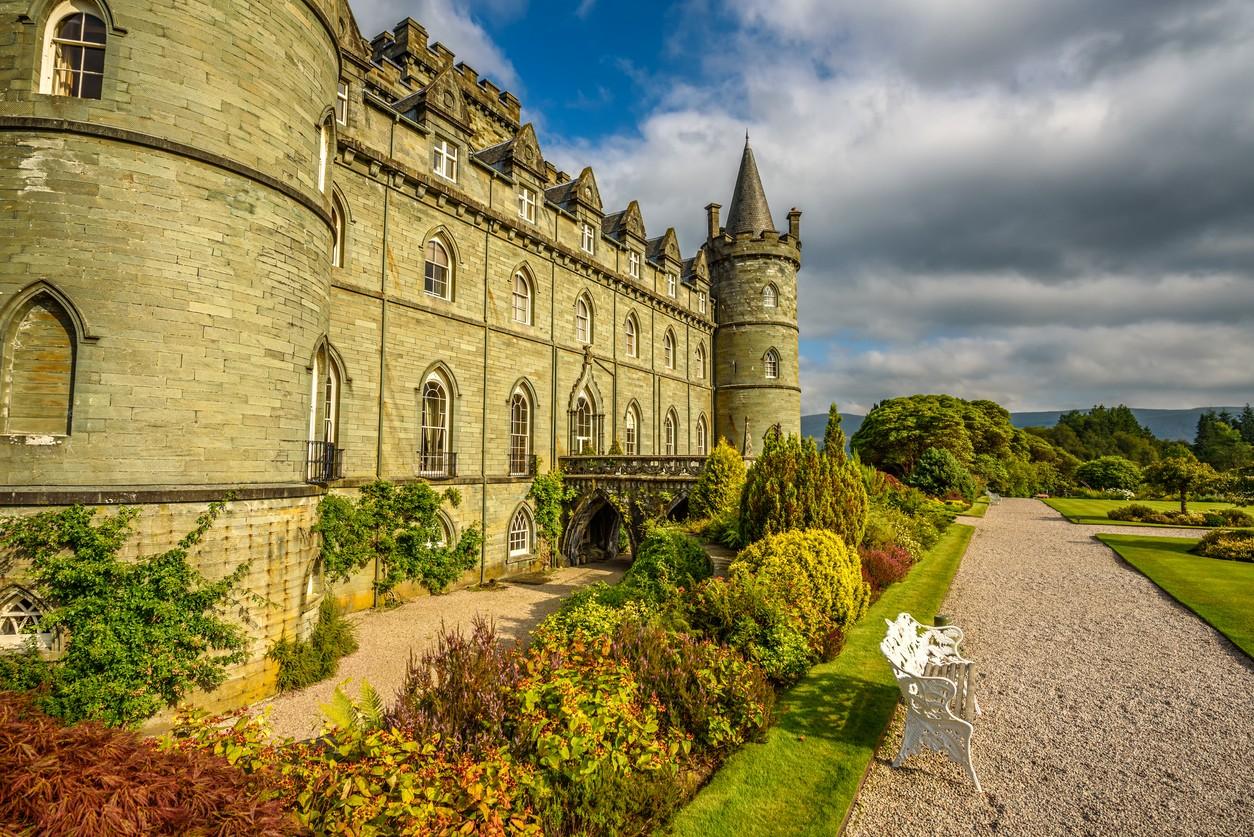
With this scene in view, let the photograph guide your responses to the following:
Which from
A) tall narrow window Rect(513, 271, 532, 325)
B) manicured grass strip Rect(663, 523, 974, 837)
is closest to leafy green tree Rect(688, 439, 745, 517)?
manicured grass strip Rect(663, 523, 974, 837)

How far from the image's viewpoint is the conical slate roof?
33.6m

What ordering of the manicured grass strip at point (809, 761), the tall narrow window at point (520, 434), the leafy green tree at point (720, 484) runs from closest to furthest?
the manicured grass strip at point (809, 761) < the leafy green tree at point (720, 484) < the tall narrow window at point (520, 434)

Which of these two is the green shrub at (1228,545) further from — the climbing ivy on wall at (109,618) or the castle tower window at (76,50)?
the castle tower window at (76,50)

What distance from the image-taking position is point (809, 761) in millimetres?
6594

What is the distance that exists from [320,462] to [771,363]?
2573 cm

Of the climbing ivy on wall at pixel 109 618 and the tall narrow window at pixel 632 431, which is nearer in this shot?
the climbing ivy on wall at pixel 109 618

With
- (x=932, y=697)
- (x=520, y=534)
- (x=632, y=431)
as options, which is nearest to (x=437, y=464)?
(x=520, y=534)

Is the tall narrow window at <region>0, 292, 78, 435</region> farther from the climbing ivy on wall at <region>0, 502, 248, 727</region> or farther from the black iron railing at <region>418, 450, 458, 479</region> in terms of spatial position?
the black iron railing at <region>418, 450, 458, 479</region>

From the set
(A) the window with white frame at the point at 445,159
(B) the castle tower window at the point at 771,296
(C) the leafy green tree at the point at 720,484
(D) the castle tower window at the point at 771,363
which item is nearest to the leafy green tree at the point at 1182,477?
(D) the castle tower window at the point at 771,363

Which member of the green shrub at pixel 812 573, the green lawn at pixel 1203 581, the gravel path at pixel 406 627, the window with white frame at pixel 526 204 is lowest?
the gravel path at pixel 406 627

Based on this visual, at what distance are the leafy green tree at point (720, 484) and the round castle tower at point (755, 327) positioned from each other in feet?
48.5

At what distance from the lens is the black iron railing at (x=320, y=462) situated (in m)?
11.7

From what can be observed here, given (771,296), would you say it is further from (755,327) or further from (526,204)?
(526,204)

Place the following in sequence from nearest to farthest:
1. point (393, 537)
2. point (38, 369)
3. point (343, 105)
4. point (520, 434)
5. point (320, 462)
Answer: point (38, 369) < point (320, 462) < point (343, 105) < point (393, 537) < point (520, 434)
